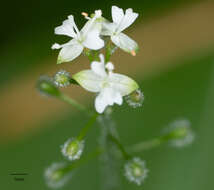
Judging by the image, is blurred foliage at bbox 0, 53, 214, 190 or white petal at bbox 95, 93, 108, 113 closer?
white petal at bbox 95, 93, 108, 113

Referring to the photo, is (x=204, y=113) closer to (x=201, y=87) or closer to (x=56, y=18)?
(x=201, y=87)

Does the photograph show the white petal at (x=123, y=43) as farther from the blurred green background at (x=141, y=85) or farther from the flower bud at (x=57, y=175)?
the blurred green background at (x=141, y=85)

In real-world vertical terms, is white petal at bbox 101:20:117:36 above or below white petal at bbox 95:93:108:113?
above

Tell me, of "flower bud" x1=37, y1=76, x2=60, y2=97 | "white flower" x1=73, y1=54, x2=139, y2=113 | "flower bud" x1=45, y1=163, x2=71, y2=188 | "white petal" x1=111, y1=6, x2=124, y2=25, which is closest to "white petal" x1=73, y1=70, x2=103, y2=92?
"white flower" x1=73, y1=54, x2=139, y2=113

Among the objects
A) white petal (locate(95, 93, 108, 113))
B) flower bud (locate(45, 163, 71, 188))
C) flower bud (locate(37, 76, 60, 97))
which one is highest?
flower bud (locate(37, 76, 60, 97))

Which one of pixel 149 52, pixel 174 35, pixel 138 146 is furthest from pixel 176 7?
pixel 138 146

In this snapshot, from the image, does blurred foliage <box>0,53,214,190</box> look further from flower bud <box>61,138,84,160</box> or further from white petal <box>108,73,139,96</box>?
white petal <box>108,73,139,96</box>

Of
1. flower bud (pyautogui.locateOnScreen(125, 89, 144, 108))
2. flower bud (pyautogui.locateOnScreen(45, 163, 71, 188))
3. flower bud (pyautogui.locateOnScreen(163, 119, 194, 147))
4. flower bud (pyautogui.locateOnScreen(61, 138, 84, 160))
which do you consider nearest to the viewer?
flower bud (pyautogui.locateOnScreen(125, 89, 144, 108))
